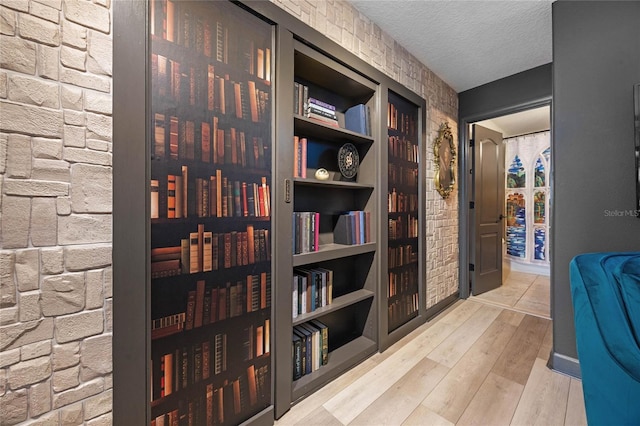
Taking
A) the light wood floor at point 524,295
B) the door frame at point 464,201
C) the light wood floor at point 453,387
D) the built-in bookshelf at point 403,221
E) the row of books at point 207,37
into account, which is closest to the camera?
the row of books at point 207,37

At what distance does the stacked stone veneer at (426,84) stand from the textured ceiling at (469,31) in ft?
0.34

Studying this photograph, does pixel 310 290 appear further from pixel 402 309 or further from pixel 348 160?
pixel 402 309

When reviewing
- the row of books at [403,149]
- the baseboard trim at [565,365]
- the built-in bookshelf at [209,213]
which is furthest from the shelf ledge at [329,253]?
the baseboard trim at [565,365]

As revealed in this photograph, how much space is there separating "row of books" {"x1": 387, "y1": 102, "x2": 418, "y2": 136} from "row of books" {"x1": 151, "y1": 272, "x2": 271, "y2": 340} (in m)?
1.68

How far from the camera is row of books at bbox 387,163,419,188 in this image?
216cm

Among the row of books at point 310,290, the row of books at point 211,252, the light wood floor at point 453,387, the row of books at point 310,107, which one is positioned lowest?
the light wood floor at point 453,387

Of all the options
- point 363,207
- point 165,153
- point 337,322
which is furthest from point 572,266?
point 165,153

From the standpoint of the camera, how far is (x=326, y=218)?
1938 millimetres

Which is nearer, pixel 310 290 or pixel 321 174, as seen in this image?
pixel 310 290

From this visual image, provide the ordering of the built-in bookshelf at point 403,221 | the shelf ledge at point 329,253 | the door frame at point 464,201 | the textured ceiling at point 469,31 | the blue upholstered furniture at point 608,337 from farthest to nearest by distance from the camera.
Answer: the door frame at point 464,201 < the built-in bookshelf at point 403,221 < the textured ceiling at point 469,31 < the shelf ledge at point 329,253 < the blue upholstered furniture at point 608,337

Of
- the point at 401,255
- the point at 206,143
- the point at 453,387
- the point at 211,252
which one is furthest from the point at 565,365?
the point at 206,143

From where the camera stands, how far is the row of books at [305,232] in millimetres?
1536

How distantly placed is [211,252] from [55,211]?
1.73ft

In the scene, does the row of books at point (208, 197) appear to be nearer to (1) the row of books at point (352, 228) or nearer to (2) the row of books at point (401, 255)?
(1) the row of books at point (352, 228)
